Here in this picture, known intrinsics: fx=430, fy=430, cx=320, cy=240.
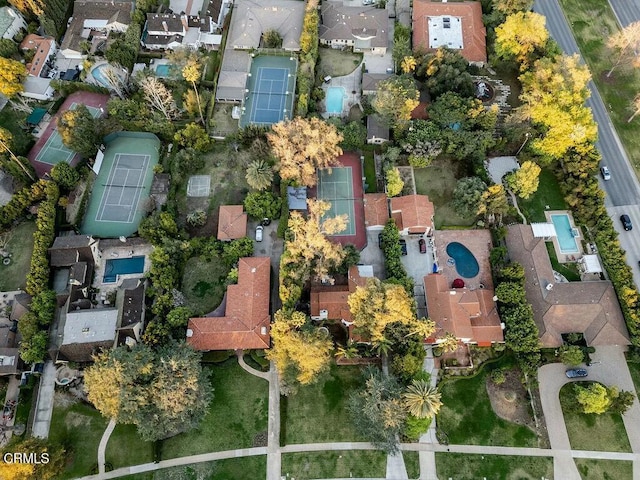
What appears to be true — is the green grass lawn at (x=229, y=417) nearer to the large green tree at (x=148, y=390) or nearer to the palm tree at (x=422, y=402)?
the large green tree at (x=148, y=390)

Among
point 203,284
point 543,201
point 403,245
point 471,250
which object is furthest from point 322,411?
point 543,201

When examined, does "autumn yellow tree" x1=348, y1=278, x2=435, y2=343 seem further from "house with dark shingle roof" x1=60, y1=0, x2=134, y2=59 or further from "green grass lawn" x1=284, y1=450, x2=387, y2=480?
"house with dark shingle roof" x1=60, y1=0, x2=134, y2=59

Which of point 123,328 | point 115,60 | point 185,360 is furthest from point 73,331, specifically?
point 115,60

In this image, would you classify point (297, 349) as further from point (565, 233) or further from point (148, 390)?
point (565, 233)

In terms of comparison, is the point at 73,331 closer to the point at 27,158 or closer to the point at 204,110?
the point at 27,158

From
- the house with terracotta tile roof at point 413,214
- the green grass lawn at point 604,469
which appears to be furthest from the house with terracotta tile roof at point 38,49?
the green grass lawn at point 604,469

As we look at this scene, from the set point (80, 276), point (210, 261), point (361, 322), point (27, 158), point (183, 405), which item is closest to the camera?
point (183, 405)

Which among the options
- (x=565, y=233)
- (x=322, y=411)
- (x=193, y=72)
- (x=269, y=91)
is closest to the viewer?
A: (x=322, y=411)
